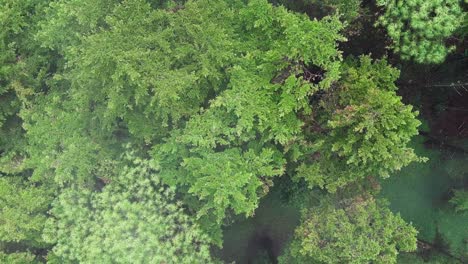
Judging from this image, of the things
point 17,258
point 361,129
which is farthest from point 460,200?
point 17,258

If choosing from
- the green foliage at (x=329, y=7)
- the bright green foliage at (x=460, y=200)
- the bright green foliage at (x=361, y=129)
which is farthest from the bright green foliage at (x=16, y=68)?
the bright green foliage at (x=460, y=200)

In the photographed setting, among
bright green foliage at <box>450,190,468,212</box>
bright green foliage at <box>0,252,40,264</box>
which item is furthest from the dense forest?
bright green foliage at <box>450,190,468,212</box>

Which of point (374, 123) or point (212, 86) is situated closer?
point (374, 123)

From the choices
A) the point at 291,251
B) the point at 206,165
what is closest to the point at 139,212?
the point at 206,165

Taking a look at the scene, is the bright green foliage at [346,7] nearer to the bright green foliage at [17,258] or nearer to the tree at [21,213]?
the tree at [21,213]

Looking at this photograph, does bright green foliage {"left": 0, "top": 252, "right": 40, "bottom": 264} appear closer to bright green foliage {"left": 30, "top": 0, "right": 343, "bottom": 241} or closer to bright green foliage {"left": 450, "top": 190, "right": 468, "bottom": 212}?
bright green foliage {"left": 30, "top": 0, "right": 343, "bottom": 241}

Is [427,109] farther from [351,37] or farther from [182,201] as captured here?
[182,201]
